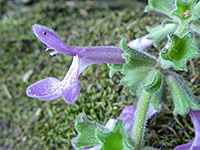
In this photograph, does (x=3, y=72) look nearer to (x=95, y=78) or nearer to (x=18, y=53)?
(x=18, y=53)

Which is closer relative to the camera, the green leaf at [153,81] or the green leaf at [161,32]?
the green leaf at [153,81]

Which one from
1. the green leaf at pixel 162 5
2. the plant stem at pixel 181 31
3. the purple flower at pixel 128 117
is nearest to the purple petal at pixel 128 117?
the purple flower at pixel 128 117

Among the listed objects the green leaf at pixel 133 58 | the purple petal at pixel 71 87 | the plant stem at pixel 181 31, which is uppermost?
the plant stem at pixel 181 31

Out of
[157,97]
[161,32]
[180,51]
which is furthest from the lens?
[161,32]

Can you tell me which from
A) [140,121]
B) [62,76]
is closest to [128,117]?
[140,121]

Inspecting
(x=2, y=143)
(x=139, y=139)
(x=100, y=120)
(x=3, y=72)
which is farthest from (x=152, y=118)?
(x=3, y=72)

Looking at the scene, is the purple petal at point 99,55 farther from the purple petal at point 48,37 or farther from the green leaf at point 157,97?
the green leaf at point 157,97

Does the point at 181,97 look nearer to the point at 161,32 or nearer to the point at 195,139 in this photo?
the point at 195,139
